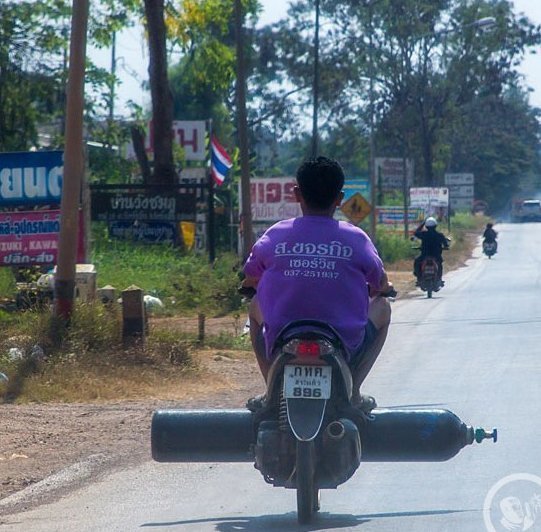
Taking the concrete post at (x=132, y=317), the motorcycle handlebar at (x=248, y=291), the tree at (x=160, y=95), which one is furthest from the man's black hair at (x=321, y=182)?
the tree at (x=160, y=95)

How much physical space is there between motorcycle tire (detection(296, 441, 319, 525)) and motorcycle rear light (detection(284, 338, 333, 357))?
16.6 inches

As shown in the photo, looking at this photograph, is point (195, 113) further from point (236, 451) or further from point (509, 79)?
point (236, 451)

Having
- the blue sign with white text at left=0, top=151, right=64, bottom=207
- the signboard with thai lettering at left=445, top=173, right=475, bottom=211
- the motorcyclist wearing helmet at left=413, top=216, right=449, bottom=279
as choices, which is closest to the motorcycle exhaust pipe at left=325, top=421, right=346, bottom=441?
the blue sign with white text at left=0, top=151, right=64, bottom=207

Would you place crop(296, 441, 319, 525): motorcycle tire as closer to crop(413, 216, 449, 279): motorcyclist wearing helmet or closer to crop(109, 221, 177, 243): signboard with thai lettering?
crop(109, 221, 177, 243): signboard with thai lettering

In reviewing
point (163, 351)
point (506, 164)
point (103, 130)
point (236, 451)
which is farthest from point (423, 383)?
point (506, 164)

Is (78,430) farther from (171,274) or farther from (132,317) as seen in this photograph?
(171,274)

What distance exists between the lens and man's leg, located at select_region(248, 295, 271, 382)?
672 centimetres

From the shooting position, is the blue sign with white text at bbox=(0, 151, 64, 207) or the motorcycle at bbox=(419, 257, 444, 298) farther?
the motorcycle at bbox=(419, 257, 444, 298)

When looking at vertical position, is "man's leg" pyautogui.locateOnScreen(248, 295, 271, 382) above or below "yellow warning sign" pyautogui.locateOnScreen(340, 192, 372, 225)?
above

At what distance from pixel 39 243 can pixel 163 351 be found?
417 cm

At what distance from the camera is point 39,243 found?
56.6 feet

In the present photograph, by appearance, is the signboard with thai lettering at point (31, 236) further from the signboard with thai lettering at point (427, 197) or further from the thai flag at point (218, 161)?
the signboard with thai lettering at point (427, 197)

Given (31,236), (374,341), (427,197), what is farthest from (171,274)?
(427,197)

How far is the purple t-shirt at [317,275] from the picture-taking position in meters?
6.50
